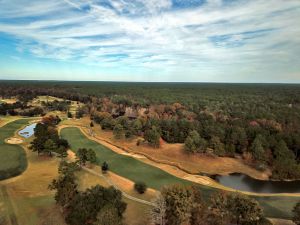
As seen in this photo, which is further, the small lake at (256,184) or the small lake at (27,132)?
the small lake at (27,132)

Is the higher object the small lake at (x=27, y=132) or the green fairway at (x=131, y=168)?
the small lake at (x=27, y=132)

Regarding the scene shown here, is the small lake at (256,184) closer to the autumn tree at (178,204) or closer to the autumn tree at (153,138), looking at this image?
the autumn tree at (178,204)

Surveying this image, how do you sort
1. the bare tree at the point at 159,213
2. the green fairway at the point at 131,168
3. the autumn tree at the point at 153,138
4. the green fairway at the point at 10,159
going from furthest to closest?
the autumn tree at the point at 153,138 → the green fairway at the point at 10,159 → the green fairway at the point at 131,168 → the bare tree at the point at 159,213

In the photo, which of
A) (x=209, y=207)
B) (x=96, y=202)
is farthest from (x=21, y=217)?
(x=209, y=207)

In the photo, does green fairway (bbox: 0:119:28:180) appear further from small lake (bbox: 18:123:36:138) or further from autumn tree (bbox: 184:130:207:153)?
autumn tree (bbox: 184:130:207:153)

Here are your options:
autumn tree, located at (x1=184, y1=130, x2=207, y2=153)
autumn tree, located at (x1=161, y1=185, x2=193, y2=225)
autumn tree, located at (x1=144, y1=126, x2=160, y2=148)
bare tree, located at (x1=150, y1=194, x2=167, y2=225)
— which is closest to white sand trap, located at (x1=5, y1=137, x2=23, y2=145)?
autumn tree, located at (x1=144, y1=126, x2=160, y2=148)

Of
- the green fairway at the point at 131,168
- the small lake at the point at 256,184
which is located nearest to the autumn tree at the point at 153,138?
the green fairway at the point at 131,168

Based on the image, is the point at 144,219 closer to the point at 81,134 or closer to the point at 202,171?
the point at 202,171
